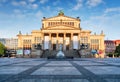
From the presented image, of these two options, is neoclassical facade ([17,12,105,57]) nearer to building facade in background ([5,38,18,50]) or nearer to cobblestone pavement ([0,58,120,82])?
building facade in background ([5,38,18,50])

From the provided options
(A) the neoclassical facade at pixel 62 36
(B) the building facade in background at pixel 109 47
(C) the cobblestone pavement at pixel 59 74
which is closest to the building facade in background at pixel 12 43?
(A) the neoclassical facade at pixel 62 36

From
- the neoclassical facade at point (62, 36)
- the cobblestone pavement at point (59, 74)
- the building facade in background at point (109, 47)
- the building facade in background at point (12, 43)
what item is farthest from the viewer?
the building facade in background at point (109, 47)

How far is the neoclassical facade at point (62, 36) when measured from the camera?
99.8 m

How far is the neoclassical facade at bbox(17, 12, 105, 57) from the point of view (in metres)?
99.8

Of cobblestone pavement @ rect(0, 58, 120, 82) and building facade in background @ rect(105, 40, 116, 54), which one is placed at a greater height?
building facade in background @ rect(105, 40, 116, 54)

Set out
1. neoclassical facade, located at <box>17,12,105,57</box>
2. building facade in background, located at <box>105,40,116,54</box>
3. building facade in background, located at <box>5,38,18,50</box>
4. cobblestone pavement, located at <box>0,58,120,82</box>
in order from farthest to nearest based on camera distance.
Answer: building facade in background, located at <box>105,40,116,54</box> < building facade in background, located at <box>5,38,18,50</box> < neoclassical facade, located at <box>17,12,105,57</box> < cobblestone pavement, located at <box>0,58,120,82</box>

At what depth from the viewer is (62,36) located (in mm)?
105875

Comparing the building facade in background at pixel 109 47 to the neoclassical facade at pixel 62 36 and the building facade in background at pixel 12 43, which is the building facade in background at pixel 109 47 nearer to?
the building facade in background at pixel 12 43

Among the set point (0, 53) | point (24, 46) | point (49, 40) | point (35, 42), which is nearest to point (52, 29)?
point (49, 40)

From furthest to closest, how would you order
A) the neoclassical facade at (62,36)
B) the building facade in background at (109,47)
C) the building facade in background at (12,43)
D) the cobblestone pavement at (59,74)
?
the building facade in background at (109,47)
the building facade in background at (12,43)
the neoclassical facade at (62,36)
the cobblestone pavement at (59,74)

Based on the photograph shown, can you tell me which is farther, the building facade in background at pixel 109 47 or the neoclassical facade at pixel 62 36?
the building facade in background at pixel 109 47

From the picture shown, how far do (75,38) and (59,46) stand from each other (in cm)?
820

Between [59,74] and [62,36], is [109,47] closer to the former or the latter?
[62,36]

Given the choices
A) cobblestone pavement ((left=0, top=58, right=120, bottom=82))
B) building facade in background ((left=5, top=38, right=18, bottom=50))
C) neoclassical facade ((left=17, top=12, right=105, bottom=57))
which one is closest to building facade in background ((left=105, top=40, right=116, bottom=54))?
building facade in background ((left=5, top=38, right=18, bottom=50))
